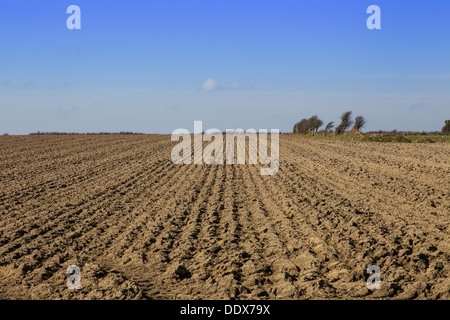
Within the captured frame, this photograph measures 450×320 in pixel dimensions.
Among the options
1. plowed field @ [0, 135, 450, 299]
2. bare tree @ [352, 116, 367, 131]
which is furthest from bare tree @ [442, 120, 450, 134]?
plowed field @ [0, 135, 450, 299]

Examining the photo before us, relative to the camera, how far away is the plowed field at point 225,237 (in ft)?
20.2

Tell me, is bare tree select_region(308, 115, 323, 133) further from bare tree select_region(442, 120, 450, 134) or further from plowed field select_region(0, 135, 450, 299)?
plowed field select_region(0, 135, 450, 299)

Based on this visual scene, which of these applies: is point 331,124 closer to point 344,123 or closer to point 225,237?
point 344,123

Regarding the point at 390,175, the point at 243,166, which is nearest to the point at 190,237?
the point at 390,175

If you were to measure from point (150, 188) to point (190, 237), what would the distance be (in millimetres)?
6607

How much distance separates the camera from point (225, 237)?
8.53 meters

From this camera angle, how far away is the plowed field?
6148 millimetres

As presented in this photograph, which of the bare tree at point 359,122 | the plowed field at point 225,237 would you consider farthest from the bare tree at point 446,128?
the plowed field at point 225,237

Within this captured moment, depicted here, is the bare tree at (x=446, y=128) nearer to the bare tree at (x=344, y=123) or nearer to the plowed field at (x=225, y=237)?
the bare tree at (x=344, y=123)

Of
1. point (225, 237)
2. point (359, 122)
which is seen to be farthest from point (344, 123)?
point (225, 237)

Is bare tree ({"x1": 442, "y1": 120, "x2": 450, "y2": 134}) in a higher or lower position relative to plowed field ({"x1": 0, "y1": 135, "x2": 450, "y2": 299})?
higher

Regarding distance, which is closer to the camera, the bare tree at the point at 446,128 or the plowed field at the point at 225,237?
the plowed field at the point at 225,237
